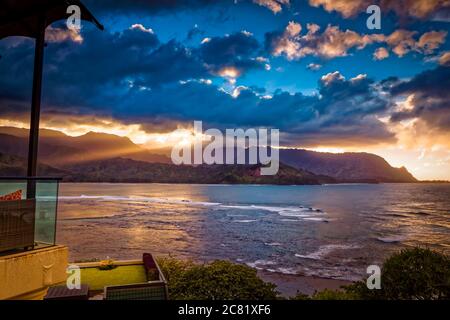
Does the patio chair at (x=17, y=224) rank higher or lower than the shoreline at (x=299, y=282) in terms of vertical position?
higher

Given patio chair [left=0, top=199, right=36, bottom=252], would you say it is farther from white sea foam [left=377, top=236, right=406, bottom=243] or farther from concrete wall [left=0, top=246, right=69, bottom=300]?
white sea foam [left=377, top=236, right=406, bottom=243]

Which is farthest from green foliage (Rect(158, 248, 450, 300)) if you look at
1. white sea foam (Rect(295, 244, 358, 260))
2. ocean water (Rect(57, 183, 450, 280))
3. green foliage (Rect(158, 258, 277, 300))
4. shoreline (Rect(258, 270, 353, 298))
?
white sea foam (Rect(295, 244, 358, 260))

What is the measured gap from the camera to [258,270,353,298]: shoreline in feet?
76.3

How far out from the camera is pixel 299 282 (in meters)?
25.2

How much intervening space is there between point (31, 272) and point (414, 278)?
869cm

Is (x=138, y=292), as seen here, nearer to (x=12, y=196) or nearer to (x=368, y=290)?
(x=12, y=196)

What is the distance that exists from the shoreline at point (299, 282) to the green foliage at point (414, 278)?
1428 cm

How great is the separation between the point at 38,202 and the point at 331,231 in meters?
50.3

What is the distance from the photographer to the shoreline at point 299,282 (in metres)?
23.3

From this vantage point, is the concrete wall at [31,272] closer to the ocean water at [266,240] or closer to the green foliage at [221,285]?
the green foliage at [221,285]

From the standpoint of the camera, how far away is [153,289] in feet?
22.0

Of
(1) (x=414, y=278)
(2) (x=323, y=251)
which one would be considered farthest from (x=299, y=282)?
(1) (x=414, y=278)

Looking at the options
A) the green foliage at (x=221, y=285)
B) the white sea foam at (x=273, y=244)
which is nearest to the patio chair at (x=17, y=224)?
the green foliage at (x=221, y=285)

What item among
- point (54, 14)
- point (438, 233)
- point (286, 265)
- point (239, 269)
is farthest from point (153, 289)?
point (438, 233)
